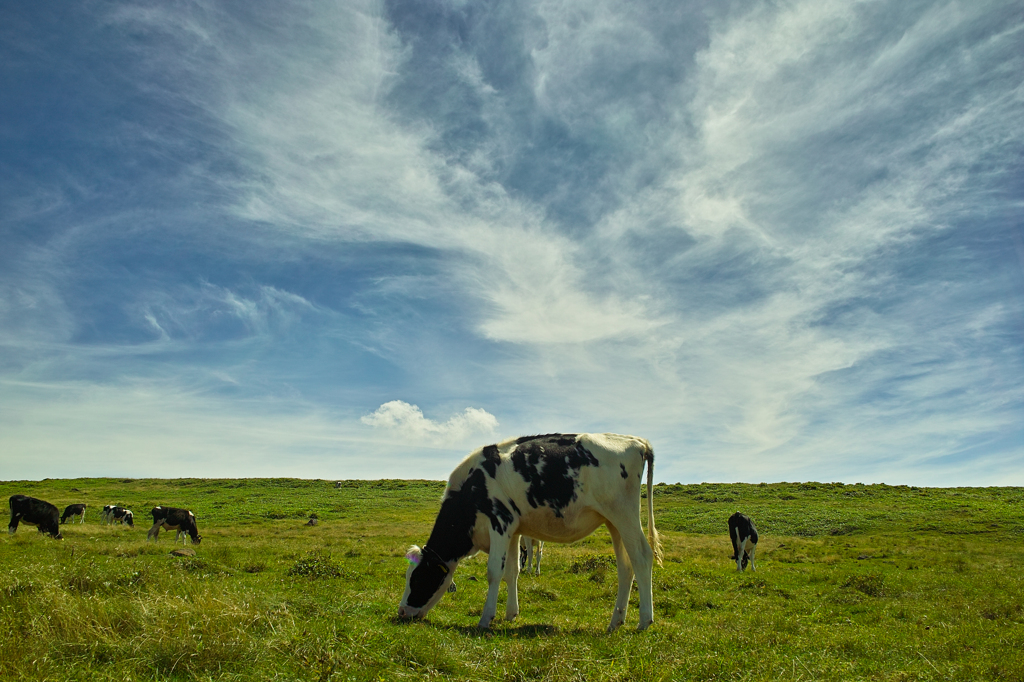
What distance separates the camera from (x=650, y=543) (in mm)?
11422

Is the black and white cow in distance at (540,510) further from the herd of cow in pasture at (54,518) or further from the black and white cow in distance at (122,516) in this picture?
the black and white cow in distance at (122,516)

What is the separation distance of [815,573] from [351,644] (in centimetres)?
1788

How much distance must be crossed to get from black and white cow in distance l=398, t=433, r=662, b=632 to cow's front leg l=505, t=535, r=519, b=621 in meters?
0.02

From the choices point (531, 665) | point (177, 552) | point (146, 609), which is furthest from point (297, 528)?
point (531, 665)

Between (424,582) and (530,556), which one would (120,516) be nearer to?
(530,556)

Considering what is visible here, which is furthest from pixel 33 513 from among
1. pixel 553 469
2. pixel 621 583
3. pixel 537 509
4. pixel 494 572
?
pixel 621 583

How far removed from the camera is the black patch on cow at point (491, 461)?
11.3 meters

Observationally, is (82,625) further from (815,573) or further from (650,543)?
(815,573)

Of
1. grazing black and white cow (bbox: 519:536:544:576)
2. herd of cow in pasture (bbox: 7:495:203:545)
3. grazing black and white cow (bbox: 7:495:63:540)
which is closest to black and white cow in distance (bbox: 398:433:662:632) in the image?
grazing black and white cow (bbox: 519:536:544:576)

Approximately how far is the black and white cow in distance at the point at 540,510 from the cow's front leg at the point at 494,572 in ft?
0.06

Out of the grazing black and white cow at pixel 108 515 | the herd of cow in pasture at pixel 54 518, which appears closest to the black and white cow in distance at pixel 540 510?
the herd of cow in pasture at pixel 54 518

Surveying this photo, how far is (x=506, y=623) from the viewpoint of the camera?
10273 millimetres

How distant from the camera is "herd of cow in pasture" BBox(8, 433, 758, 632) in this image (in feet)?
34.9

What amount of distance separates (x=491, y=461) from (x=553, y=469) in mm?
1339
